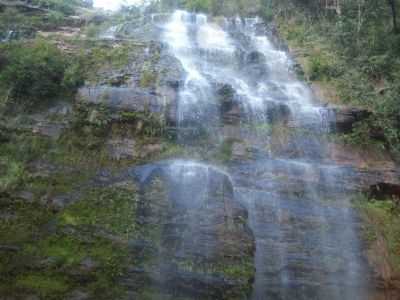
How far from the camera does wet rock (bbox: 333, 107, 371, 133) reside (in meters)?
12.0

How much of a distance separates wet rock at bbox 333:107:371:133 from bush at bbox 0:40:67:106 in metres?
8.22

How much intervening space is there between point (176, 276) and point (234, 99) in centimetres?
620

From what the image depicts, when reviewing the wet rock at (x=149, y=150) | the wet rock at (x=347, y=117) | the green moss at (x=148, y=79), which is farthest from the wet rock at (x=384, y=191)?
the green moss at (x=148, y=79)

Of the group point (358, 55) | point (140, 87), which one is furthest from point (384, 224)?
point (358, 55)

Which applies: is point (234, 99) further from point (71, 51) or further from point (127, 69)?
point (71, 51)

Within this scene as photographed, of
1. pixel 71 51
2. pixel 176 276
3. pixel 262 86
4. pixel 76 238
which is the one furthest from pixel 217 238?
pixel 71 51

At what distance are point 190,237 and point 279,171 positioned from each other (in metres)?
3.33

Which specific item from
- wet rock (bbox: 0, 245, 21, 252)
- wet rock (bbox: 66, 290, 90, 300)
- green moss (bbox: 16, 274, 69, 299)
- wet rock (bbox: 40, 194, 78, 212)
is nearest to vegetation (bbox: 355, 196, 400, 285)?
wet rock (bbox: 66, 290, 90, 300)

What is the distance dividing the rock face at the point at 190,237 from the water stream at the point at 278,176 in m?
0.07

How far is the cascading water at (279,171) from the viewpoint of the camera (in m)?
8.34

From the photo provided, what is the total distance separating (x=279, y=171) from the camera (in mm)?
10266

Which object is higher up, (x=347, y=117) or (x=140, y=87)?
(x=140, y=87)

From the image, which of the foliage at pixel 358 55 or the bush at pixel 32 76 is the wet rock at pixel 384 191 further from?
the bush at pixel 32 76

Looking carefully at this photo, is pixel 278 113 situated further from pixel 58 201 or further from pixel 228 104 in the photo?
pixel 58 201
